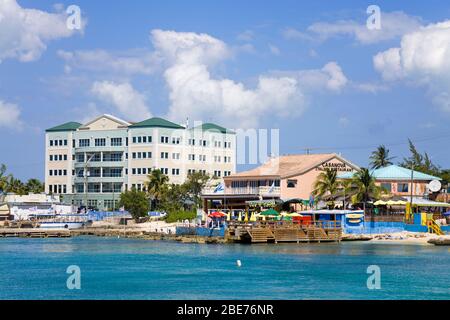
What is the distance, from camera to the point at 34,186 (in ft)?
478

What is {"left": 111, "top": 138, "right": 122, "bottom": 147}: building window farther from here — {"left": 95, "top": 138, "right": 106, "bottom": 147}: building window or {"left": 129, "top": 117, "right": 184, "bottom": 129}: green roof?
{"left": 129, "top": 117, "right": 184, "bottom": 129}: green roof

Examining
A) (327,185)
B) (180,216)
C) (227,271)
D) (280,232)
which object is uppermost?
(327,185)

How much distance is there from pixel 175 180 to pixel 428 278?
83255mm

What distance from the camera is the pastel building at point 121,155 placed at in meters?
131

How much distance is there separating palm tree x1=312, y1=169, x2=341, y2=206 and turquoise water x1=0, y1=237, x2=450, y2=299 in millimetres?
14993

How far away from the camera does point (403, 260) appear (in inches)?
2480

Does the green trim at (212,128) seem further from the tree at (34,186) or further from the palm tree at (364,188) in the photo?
the palm tree at (364,188)

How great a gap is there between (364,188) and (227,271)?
120 ft

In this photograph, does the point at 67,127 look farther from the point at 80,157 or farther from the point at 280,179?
the point at 280,179

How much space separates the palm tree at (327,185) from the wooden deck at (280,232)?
11.1m

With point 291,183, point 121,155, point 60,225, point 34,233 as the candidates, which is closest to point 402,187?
point 291,183

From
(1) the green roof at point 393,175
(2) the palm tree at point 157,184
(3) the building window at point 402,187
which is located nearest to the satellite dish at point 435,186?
(3) the building window at point 402,187
